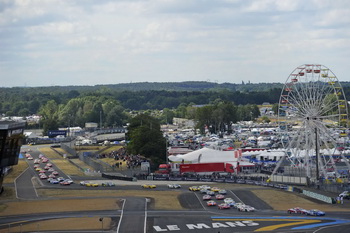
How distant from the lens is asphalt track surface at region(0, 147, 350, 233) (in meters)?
55.2

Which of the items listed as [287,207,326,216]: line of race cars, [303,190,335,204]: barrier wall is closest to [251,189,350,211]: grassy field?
[303,190,335,204]: barrier wall

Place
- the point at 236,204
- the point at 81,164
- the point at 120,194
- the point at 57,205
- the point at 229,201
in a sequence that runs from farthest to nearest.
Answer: the point at 81,164
the point at 120,194
the point at 57,205
the point at 229,201
the point at 236,204

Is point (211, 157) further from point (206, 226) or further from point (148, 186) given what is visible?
point (206, 226)

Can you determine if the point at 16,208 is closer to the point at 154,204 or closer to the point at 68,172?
the point at 154,204

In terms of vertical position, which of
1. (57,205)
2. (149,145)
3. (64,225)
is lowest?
(57,205)

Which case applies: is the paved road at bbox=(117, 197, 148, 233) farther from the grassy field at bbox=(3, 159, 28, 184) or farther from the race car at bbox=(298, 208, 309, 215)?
the grassy field at bbox=(3, 159, 28, 184)

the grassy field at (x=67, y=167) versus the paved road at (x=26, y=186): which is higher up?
the paved road at (x=26, y=186)

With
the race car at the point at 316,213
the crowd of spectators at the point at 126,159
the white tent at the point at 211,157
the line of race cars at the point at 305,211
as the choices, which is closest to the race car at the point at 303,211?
the line of race cars at the point at 305,211

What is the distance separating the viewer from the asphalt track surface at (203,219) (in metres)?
55.2

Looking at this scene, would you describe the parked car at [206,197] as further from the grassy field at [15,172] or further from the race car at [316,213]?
the grassy field at [15,172]

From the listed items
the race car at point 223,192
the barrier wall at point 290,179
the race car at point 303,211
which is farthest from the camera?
the barrier wall at point 290,179

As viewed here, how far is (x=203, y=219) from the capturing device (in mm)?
60000

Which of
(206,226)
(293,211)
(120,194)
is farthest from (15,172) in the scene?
(293,211)

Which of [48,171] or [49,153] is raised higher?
[48,171]
